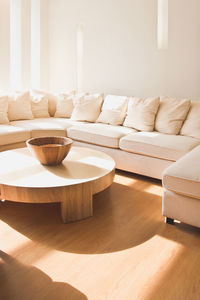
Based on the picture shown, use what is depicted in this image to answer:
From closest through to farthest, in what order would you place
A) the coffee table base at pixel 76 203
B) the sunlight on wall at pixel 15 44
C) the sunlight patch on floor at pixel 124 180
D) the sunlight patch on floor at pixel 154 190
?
1. the coffee table base at pixel 76 203
2. the sunlight patch on floor at pixel 154 190
3. the sunlight patch on floor at pixel 124 180
4. the sunlight on wall at pixel 15 44

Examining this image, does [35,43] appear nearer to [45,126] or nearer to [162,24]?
[45,126]

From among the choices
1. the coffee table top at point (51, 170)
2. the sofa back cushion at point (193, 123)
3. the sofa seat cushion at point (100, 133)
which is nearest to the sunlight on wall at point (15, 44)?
the sofa seat cushion at point (100, 133)

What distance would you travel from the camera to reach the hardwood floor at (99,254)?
1.52m

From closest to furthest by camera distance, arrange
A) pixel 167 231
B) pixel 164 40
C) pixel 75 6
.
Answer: pixel 167 231
pixel 164 40
pixel 75 6

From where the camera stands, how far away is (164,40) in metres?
4.01

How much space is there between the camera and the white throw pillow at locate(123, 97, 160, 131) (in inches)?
→ 142

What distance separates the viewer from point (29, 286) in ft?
5.02

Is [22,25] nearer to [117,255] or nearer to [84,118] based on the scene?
[84,118]

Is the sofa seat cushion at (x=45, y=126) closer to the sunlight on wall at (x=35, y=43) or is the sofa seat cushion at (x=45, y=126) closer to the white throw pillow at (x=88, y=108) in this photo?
the white throw pillow at (x=88, y=108)

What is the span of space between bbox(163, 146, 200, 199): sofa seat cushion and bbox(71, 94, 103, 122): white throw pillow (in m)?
2.16

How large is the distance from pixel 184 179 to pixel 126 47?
299cm

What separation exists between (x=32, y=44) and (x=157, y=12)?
97.8 inches

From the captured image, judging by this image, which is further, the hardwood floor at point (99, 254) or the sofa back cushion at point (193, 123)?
the sofa back cushion at point (193, 123)

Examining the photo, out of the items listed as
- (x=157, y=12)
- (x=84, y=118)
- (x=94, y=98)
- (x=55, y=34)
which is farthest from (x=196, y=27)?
(x=55, y=34)
